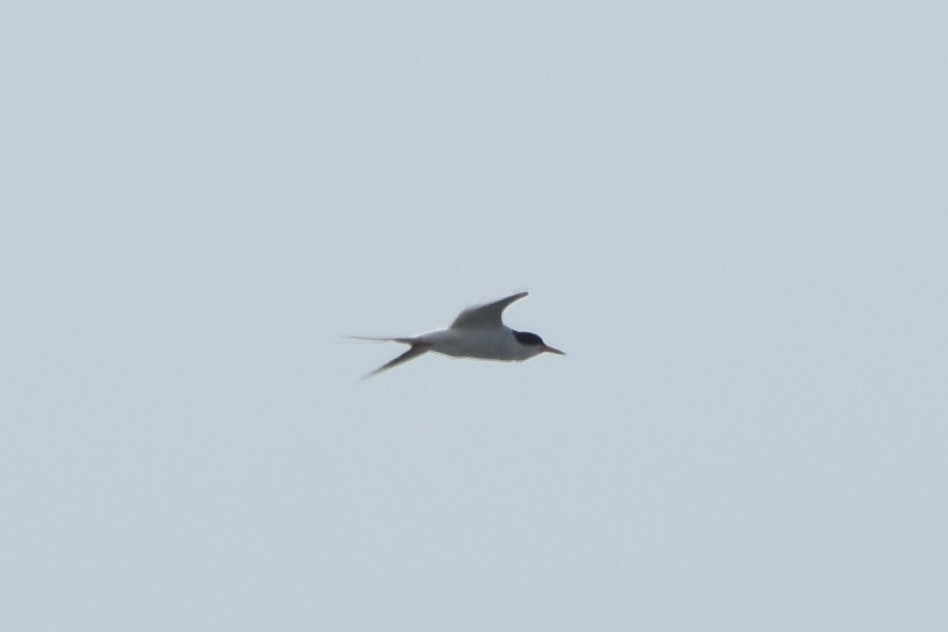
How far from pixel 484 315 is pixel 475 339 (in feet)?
1.31

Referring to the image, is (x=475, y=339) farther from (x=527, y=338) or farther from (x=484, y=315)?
(x=527, y=338)

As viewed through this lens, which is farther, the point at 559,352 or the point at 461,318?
the point at 559,352

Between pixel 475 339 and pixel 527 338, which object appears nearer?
pixel 475 339

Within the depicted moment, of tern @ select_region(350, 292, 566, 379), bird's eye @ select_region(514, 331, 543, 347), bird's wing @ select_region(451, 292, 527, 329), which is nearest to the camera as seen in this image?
bird's wing @ select_region(451, 292, 527, 329)

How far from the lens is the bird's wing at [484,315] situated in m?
23.6

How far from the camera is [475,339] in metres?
24.4

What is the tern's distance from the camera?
2402cm

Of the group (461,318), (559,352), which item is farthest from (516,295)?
(559,352)

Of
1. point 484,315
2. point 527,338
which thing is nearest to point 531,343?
point 527,338

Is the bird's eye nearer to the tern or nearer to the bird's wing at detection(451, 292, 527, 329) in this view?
the tern

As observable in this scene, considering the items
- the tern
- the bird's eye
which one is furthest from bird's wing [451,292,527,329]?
the bird's eye

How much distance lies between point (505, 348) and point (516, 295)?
5.30 feet

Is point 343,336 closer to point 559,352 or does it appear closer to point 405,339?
point 405,339

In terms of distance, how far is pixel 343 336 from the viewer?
76.5 ft
